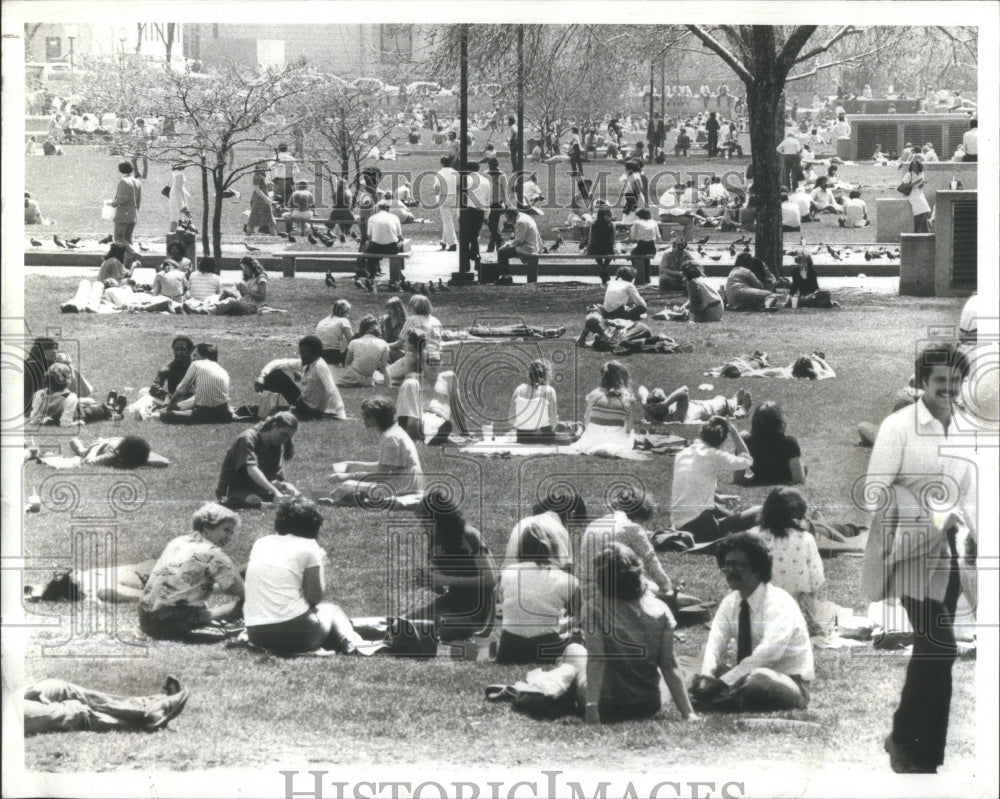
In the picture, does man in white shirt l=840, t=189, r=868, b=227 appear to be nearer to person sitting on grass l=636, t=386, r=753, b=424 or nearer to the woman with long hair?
person sitting on grass l=636, t=386, r=753, b=424

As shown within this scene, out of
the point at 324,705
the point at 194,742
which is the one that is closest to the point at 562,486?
the point at 324,705

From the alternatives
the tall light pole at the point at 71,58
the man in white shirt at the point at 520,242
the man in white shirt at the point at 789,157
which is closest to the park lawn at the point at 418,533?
the man in white shirt at the point at 520,242

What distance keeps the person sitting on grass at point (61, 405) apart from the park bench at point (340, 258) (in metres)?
1.20

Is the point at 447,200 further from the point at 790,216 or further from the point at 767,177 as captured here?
the point at 790,216

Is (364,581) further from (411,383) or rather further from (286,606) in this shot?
(411,383)

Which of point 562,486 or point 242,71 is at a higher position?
point 242,71

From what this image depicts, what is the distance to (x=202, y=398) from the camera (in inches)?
330

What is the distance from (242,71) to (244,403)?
1690 millimetres

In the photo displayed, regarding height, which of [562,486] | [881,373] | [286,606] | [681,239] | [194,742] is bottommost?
[194,742]

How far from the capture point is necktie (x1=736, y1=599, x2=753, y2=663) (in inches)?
309

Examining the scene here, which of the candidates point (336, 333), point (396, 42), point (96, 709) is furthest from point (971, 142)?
point (96, 709)

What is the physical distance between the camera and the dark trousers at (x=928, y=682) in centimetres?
796

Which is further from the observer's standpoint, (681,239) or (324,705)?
(681,239)

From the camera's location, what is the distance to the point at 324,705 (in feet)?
26.1
